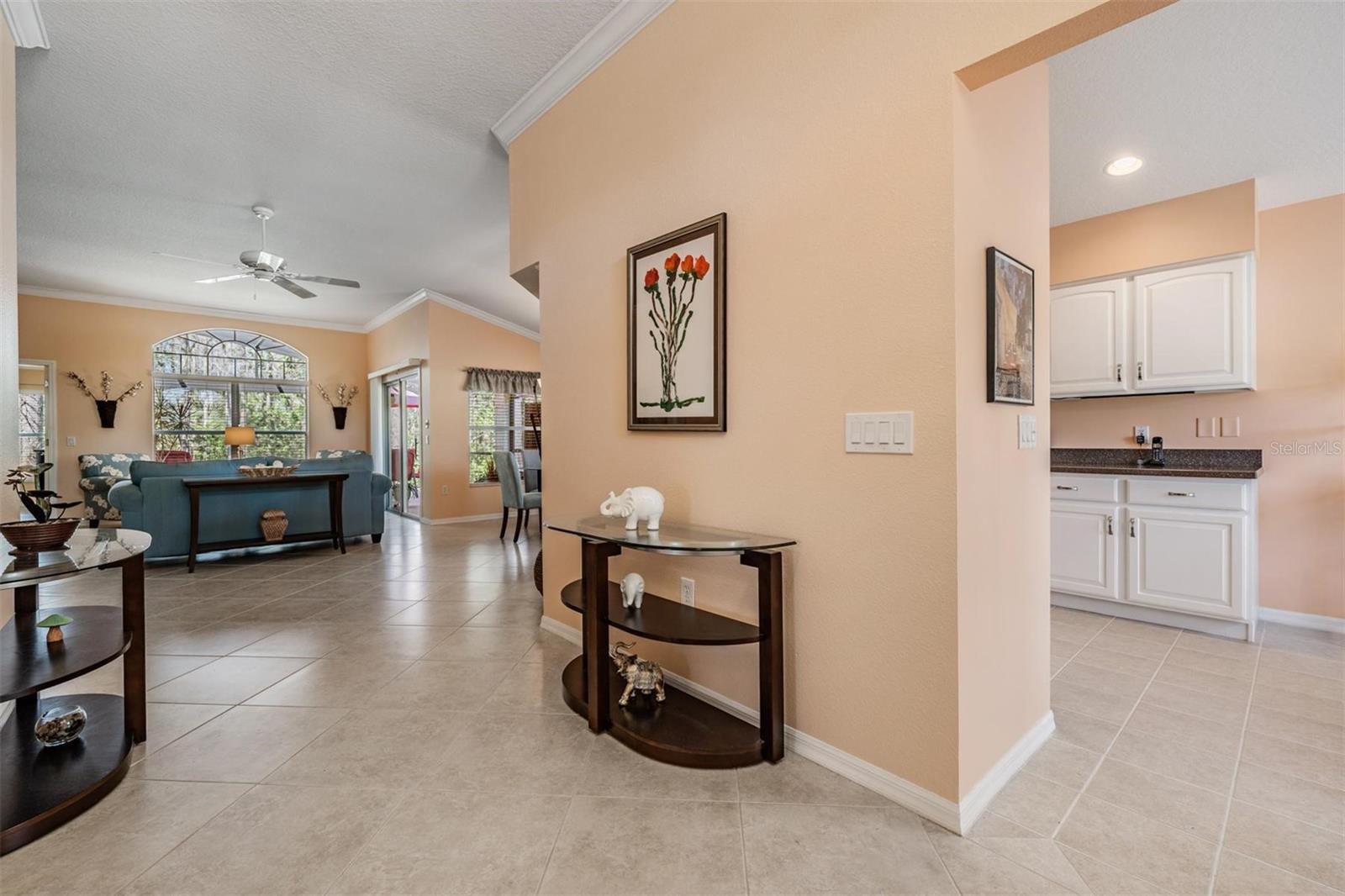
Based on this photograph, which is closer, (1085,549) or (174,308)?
(1085,549)

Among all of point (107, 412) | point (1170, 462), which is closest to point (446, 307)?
point (107, 412)

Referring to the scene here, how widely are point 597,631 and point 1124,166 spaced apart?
11.6 feet

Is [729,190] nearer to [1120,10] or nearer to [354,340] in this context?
[1120,10]

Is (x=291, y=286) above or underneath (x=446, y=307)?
underneath

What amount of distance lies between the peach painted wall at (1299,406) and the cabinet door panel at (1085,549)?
875mm

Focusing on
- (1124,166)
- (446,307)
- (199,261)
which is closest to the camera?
(1124,166)

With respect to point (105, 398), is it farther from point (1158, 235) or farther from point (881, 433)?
point (1158, 235)

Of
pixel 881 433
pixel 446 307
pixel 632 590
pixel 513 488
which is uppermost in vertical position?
pixel 446 307

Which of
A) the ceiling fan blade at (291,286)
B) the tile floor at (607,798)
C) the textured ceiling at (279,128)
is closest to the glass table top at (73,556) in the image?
the tile floor at (607,798)

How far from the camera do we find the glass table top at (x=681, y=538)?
5.78 ft

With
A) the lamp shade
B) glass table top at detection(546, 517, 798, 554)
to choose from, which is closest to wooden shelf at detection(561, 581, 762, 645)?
glass table top at detection(546, 517, 798, 554)

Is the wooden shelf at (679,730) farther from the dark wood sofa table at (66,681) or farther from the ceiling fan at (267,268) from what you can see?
the ceiling fan at (267,268)

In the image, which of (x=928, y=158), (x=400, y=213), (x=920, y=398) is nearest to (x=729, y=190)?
(x=928, y=158)

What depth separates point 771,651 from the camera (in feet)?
5.90
